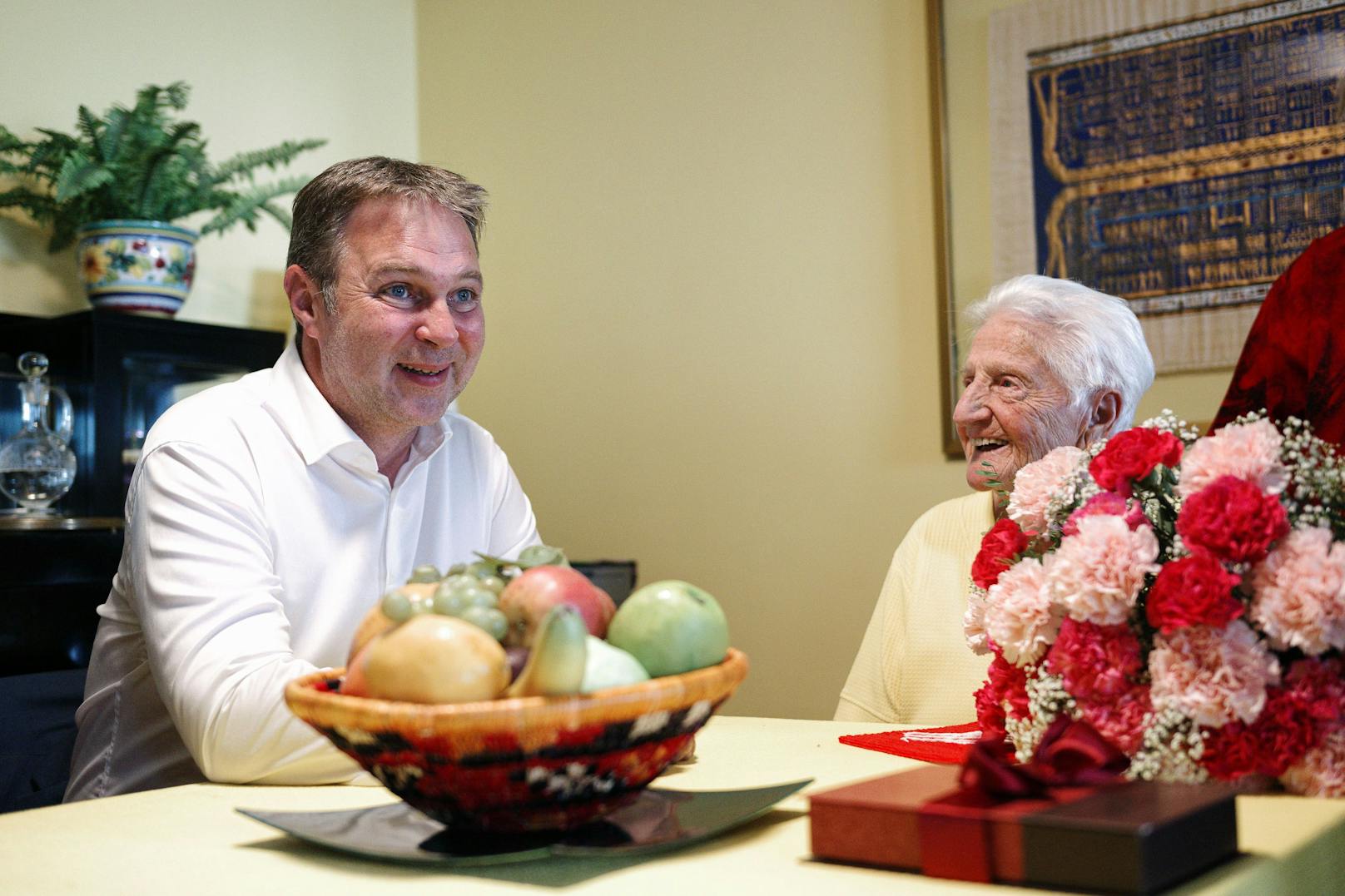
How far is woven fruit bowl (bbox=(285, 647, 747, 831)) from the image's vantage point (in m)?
0.79

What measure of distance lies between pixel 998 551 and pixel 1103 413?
→ 1.04 metres

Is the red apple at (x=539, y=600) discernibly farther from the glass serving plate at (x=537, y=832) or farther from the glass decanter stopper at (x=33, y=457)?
the glass decanter stopper at (x=33, y=457)

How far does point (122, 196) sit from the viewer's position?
3.00 m

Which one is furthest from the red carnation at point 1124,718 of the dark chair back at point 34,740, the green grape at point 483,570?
the dark chair back at point 34,740

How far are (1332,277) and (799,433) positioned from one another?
6.57ft

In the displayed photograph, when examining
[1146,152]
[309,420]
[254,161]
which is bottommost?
[309,420]

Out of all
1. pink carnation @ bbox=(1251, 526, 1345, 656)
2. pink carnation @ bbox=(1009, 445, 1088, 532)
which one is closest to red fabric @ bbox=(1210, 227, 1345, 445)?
pink carnation @ bbox=(1009, 445, 1088, 532)

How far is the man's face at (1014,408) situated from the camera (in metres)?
2.11

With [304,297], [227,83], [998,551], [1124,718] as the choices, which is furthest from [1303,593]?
[227,83]

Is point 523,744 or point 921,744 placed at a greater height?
point 523,744

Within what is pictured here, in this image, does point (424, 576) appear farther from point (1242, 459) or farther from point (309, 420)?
point (309, 420)

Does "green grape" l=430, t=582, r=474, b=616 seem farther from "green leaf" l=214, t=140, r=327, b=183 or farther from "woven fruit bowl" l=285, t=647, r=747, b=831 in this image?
"green leaf" l=214, t=140, r=327, b=183

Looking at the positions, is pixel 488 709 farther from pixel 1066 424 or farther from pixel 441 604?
pixel 1066 424

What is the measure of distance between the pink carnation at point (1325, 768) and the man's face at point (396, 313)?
48.3 inches
